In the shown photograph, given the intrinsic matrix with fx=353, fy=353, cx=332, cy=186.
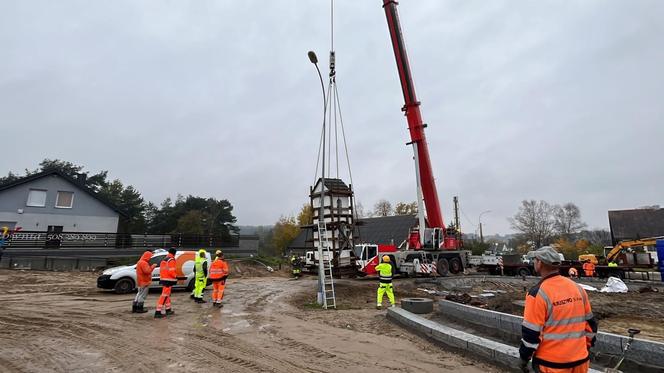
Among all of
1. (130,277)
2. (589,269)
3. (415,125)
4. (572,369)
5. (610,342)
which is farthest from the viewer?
(589,269)

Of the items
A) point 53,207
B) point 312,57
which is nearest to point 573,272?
point 312,57

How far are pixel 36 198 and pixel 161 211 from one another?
24.6 m

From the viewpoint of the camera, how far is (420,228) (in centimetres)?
2000

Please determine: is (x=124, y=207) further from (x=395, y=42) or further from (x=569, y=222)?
(x=569, y=222)

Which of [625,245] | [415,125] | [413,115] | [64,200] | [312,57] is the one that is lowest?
[625,245]

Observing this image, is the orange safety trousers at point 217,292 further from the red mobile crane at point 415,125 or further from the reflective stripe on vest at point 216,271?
the red mobile crane at point 415,125

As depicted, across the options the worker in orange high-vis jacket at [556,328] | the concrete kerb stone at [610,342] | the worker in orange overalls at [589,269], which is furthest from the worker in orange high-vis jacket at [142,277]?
the worker in orange overalls at [589,269]

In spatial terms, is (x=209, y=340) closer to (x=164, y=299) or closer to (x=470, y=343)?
(x=164, y=299)

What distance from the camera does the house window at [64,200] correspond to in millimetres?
28016

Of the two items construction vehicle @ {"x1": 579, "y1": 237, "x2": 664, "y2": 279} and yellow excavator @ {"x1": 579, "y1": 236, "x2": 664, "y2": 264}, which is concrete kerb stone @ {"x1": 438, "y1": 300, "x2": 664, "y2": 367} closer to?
construction vehicle @ {"x1": 579, "y1": 237, "x2": 664, "y2": 279}

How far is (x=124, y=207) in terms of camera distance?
45.9 m

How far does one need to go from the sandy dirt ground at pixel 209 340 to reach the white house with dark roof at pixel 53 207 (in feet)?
61.4

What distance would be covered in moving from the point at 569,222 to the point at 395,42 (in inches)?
2890

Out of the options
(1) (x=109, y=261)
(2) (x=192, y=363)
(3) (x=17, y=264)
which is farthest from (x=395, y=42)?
(3) (x=17, y=264)
